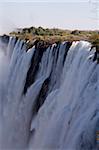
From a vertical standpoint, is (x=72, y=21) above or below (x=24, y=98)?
below

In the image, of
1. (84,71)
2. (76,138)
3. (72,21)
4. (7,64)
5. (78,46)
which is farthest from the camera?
(72,21)

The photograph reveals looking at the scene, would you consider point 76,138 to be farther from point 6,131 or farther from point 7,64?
point 7,64

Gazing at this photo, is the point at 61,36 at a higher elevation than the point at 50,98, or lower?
lower

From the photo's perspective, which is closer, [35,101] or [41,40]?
[35,101]

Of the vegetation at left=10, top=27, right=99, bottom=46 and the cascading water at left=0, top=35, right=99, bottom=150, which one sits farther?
the vegetation at left=10, top=27, right=99, bottom=46

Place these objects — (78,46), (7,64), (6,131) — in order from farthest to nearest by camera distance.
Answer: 1. (7,64)
2. (6,131)
3. (78,46)

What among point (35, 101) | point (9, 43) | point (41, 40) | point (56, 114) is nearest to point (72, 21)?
point (9, 43)

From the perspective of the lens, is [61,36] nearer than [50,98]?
No

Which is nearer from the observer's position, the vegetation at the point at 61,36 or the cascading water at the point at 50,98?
the cascading water at the point at 50,98
